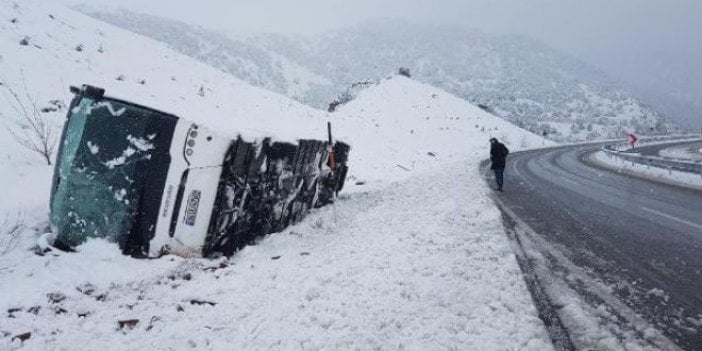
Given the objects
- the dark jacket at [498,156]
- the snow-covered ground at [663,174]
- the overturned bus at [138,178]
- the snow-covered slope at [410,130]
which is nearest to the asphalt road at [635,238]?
the dark jacket at [498,156]

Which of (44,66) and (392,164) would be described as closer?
(44,66)

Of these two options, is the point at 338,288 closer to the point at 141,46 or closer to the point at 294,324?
the point at 294,324

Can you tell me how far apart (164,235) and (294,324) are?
2365 millimetres

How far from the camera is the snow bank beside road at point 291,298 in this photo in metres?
3.97

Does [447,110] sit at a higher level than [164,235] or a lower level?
higher

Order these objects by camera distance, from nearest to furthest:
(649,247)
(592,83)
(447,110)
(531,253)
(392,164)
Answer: (531,253) → (649,247) → (392,164) → (447,110) → (592,83)

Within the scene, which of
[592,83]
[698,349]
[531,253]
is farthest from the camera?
[592,83]

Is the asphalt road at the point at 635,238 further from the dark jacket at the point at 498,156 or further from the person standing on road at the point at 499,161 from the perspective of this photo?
the dark jacket at the point at 498,156

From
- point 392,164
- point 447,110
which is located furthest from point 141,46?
point 447,110

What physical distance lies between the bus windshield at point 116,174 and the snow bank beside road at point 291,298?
1.13 feet

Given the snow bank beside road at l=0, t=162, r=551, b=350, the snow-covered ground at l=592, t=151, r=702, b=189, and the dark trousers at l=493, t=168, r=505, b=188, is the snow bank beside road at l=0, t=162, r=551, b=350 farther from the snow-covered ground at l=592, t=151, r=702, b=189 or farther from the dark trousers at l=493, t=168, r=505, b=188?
the snow-covered ground at l=592, t=151, r=702, b=189

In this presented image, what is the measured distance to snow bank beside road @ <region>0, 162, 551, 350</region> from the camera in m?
3.97

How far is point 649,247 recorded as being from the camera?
282 inches

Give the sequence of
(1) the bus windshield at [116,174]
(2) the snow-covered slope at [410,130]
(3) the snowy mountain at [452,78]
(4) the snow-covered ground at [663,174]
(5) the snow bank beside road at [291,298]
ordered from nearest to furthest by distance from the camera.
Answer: (5) the snow bank beside road at [291,298] → (1) the bus windshield at [116,174] → (4) the snow-covered ground at [663,174] → (2) the snow-covered slope at [410,130] → (3) the snowy mountain at [452,78]
